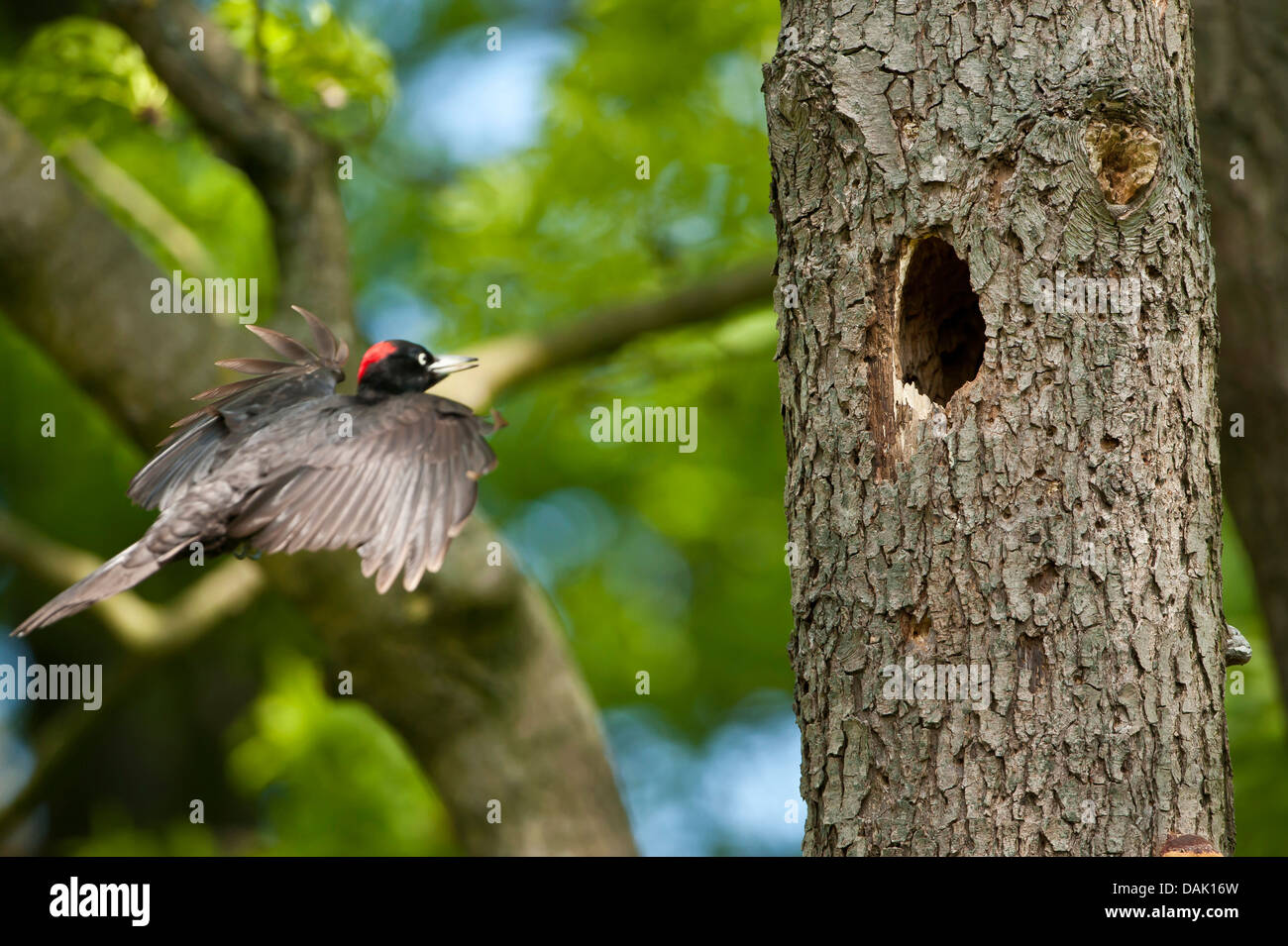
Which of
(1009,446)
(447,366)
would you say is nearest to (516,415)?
(447,366)

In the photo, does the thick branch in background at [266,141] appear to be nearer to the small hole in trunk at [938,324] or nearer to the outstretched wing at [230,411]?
the outstretched wing at [230,411]

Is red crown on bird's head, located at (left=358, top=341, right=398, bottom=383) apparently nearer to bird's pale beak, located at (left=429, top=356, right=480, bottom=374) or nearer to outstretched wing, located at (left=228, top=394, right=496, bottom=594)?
bird's pale beak, located at (left=429, top=356, right=480, bottom=374)

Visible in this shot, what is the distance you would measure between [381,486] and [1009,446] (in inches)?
60.5

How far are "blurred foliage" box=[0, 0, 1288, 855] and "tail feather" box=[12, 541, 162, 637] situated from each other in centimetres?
278

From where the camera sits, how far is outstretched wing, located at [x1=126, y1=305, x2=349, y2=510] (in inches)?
143

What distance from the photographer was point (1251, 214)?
15.7 ft

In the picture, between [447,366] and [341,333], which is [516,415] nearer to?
[341,333]

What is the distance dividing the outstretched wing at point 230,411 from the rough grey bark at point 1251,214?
352cm

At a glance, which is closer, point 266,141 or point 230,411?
point 230,411

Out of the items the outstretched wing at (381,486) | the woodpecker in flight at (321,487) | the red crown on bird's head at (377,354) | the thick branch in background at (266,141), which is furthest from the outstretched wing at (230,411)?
the thick branch in background at (266,141)

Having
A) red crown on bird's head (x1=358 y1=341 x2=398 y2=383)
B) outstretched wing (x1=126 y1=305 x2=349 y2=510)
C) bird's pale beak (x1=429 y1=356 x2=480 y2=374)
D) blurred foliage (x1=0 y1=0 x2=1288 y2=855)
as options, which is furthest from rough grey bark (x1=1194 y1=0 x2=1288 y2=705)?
outstretched wing (x1=126 y1=305 x2=349 y2=510)

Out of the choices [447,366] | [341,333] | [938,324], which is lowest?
[938,324]

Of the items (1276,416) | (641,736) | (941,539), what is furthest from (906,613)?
(641,736)

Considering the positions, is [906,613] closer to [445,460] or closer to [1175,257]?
[1175,257]
